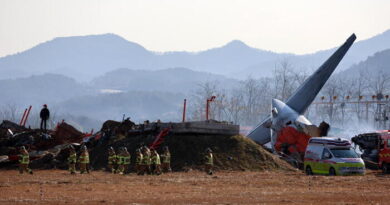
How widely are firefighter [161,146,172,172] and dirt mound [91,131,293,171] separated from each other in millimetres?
1401

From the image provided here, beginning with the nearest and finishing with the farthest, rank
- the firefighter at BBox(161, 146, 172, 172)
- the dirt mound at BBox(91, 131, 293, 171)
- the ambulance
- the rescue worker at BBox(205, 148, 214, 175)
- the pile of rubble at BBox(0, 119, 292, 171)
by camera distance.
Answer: the ambulance < the rescue worker at BBox(205, 148, 214, 175) < the firefighter at BBox(161, 146, 172, 172) < the dirt mound at BBox(91, 131, 293, 171) < the pile of rubble at BBox(0, 119, 292, 171)

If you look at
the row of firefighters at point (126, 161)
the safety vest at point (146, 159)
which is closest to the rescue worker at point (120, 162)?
the row of firefighters at point (126, 161)

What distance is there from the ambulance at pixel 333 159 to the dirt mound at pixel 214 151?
235 inches

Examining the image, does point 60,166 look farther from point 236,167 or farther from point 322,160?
point 322,160

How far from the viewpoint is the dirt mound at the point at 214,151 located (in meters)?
44.1

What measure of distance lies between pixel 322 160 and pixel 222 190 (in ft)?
39.4

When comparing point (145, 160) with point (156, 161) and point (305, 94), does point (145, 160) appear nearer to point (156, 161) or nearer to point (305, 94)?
point (156, 161)

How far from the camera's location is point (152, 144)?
45.8 metres

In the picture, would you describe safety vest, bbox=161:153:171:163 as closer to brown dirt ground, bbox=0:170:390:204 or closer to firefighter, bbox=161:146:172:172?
firefighter, bbox=161:146:172:172

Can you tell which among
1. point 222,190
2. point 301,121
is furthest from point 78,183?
point 301,121

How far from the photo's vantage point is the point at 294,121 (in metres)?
51.5

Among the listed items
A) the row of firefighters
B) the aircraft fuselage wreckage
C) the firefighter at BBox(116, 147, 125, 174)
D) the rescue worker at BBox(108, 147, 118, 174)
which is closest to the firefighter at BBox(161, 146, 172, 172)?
the row of firefighters

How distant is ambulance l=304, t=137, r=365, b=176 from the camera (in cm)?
3727

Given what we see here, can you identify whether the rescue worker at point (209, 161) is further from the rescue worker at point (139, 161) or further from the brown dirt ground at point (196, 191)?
the brown dirt ground at point (196, 191)
